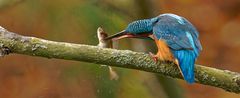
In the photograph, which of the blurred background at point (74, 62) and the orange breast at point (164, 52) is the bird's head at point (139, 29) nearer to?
the orange breast at point (164, 52)

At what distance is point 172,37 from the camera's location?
232cm

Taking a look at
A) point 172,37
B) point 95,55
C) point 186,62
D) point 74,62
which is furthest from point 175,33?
point 74,62

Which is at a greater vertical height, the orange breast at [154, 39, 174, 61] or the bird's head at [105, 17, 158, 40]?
the bird's head at [105, 17, 158, 40]

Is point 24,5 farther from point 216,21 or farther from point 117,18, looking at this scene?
point 216,21

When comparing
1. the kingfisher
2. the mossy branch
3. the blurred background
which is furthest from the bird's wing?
the blurred background

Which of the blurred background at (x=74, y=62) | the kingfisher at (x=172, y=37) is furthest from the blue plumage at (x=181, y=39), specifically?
the blurred background at (x=74, y=62)

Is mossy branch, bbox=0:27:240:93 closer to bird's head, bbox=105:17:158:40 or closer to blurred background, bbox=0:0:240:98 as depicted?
bird's head, bbox=105:17:158:40

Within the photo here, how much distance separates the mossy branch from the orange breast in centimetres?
9

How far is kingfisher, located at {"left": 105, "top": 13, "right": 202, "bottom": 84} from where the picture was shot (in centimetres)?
222

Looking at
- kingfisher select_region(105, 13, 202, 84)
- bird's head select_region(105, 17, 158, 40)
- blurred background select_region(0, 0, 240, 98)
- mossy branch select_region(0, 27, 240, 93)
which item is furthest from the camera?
blurred background select_region(0, 0, 240, 98)

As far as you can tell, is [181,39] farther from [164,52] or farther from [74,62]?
[74,62]

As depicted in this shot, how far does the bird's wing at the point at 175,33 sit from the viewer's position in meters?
2.28

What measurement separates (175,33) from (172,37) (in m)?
0.05

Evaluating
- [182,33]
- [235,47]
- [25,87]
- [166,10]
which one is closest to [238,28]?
[235,47]
